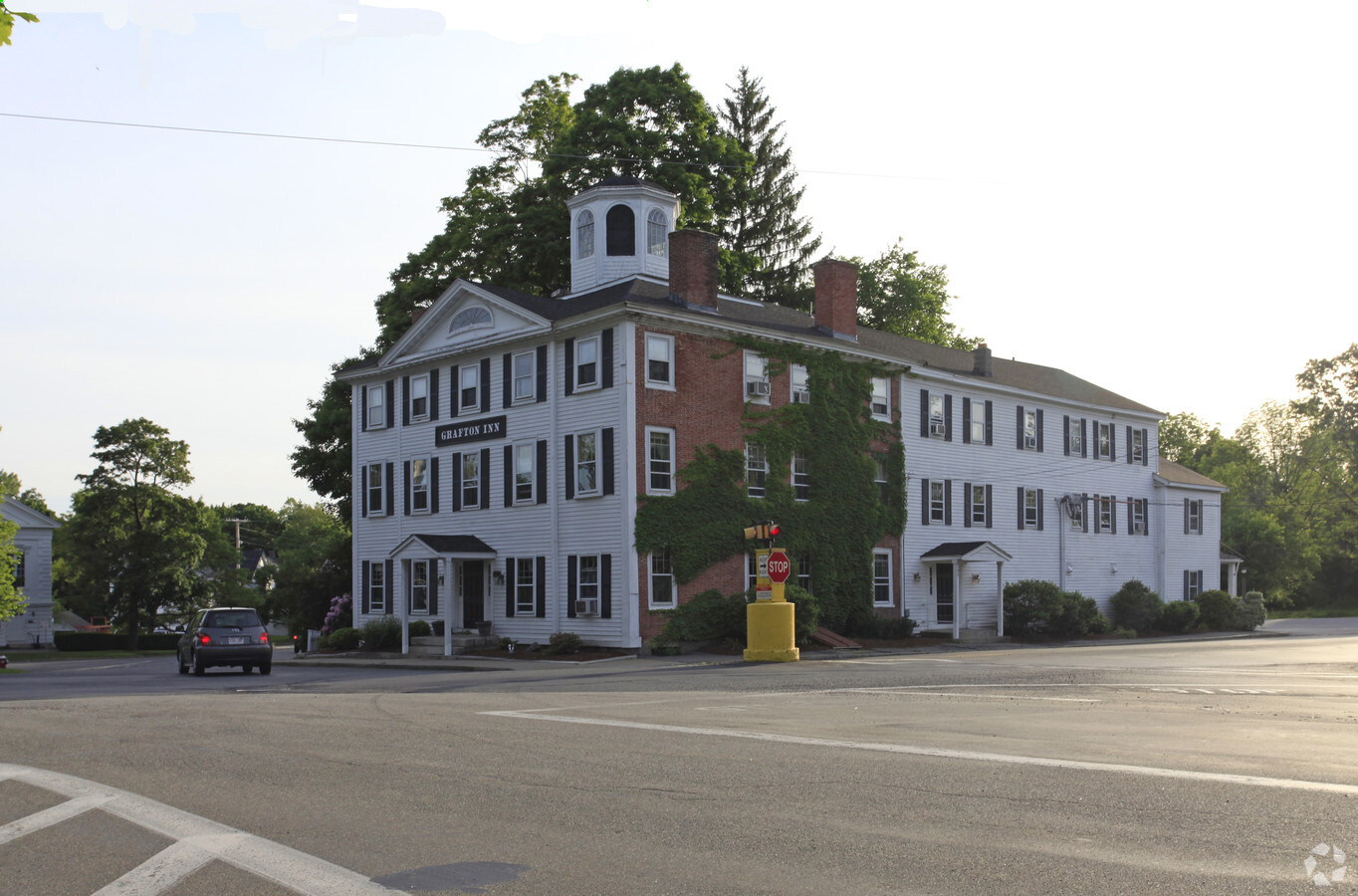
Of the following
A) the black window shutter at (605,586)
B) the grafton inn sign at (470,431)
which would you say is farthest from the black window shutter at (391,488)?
the black window shutter at (605,586)

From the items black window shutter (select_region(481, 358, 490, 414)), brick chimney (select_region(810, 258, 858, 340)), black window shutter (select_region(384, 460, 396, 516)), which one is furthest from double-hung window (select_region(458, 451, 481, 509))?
brick chimney (select_region(810, 258, 858, 340))

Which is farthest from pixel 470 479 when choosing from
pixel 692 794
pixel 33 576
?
pixel 33 576

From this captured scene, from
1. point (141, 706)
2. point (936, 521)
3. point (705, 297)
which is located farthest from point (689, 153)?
point (141, 706)

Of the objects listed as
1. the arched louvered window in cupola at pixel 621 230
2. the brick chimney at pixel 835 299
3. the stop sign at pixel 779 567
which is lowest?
the stop sign at pixel 779 567

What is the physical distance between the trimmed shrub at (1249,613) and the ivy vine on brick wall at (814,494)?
1897 centimetres

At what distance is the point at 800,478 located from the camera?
35.7m

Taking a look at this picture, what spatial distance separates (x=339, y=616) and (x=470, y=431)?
10.6 meters

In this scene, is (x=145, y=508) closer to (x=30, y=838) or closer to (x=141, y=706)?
(x=141, y=706)

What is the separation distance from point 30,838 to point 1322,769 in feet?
28.5

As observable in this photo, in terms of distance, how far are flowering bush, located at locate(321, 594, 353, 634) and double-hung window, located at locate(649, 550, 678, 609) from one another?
1569cm

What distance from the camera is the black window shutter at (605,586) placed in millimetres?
31609

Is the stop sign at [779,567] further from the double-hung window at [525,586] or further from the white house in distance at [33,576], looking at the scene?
the white house in distance at [33,576]

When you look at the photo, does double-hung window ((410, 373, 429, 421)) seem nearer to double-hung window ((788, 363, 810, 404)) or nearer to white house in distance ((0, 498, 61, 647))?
double-hung window ((788, 363, 810, 404))

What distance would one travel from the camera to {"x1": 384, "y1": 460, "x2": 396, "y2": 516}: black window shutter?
3984cm
